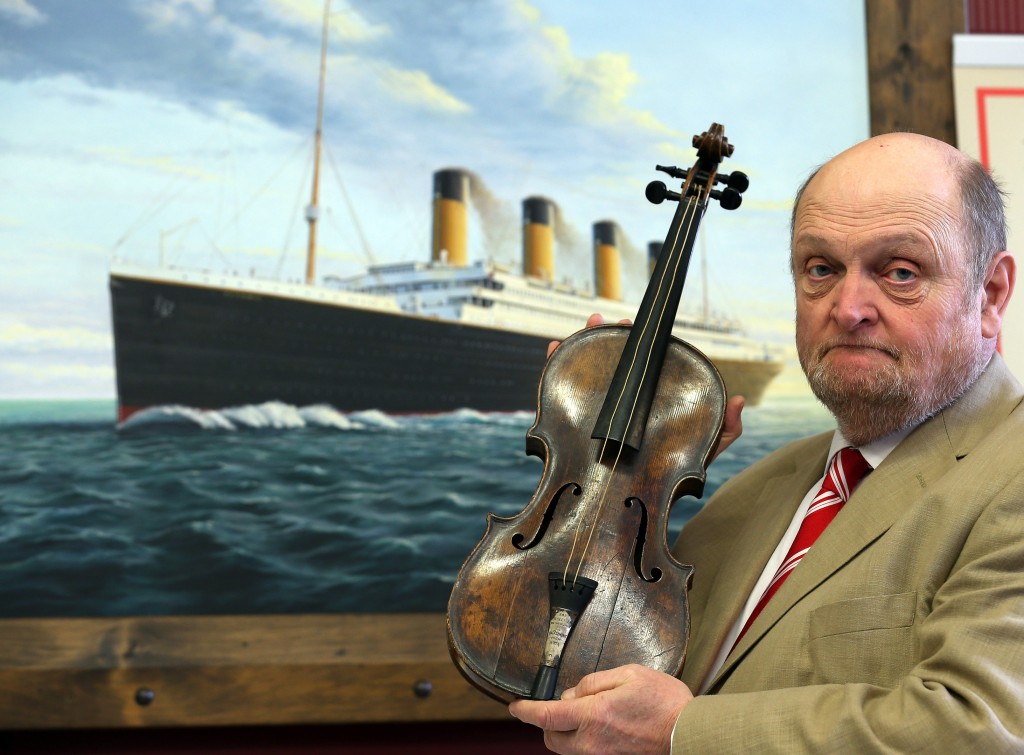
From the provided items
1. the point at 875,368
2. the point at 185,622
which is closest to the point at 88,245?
the point at 185,622

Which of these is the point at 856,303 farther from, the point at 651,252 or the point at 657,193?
the point at 651,252

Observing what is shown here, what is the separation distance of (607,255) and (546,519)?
Answer: 1.76 meters

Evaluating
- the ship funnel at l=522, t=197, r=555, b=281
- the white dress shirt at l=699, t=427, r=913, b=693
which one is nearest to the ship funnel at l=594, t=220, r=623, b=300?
the ship funnel at l=522, t=197, r=555, b=281

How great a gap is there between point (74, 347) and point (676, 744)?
2.22 m

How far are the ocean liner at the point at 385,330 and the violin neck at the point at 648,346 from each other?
136 cm

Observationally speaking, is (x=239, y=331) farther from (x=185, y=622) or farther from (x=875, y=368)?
(x=875, y=368)

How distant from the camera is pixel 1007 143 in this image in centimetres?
252

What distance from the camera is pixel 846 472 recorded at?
1.23 m

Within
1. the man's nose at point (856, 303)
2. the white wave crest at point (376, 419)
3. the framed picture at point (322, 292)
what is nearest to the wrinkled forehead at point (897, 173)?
the man's nose at point (856, 303)

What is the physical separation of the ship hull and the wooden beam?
872 millimetres

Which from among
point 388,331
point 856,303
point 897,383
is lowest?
point 897,383

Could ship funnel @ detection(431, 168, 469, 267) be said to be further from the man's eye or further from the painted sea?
the man's eye

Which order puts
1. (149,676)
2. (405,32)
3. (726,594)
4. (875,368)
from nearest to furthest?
1. (875,368)
2. (726,594)
3. (149,676)
4. (405,32)

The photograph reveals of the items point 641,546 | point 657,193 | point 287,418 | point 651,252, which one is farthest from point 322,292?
point 641,546
